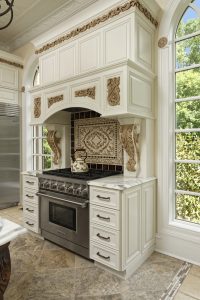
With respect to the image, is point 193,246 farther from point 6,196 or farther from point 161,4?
point 6,196

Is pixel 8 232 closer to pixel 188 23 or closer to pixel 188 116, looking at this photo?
pixel 188 116

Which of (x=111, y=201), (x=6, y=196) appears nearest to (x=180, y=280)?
(x=111, y=201)

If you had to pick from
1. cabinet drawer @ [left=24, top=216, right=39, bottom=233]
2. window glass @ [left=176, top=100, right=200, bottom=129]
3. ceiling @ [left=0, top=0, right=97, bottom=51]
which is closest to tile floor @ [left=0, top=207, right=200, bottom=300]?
cabinet drawer @ [left=24, top=216, right=39, bottom=233]

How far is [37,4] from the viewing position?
339cm

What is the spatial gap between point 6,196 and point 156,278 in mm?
3262

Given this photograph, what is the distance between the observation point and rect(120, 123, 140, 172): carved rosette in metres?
2.54

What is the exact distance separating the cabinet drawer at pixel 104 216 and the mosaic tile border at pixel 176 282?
27.0 inches

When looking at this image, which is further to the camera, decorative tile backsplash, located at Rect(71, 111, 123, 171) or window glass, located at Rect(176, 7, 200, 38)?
decorative tile backsplash, located at Rect(71, 111, 123, 171)

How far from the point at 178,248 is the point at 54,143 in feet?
7.44

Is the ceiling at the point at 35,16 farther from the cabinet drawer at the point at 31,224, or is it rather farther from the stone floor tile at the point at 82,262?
the stone floor tile at the point at 82,262

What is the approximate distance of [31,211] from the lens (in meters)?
3.15

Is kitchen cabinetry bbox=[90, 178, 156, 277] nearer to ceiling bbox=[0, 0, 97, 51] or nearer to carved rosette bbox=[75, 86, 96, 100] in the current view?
carved rosette bbox=[75, 86, 96, 100]

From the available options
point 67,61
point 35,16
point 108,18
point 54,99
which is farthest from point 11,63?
point 108,18

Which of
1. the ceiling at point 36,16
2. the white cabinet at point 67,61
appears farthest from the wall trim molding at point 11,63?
the white cabinet at point 67,61
